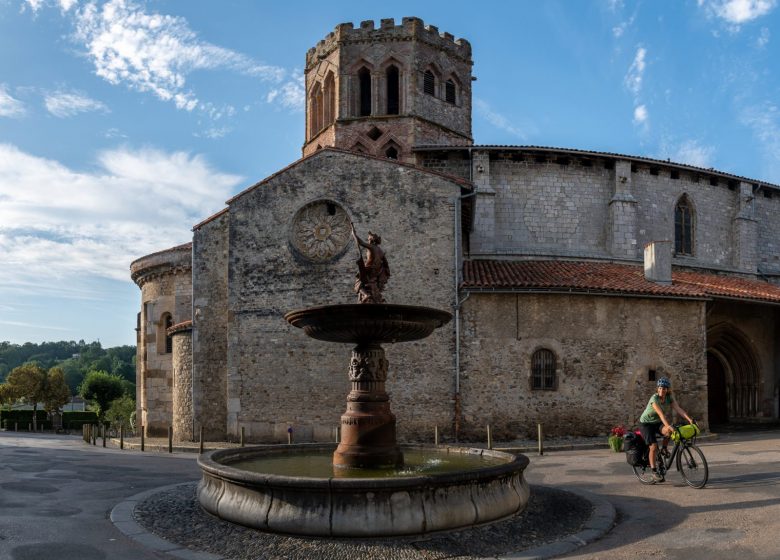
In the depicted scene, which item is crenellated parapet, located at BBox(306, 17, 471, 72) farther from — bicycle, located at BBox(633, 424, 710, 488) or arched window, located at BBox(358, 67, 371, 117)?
bicycle, located at BBox(633, 424, 710, 488)

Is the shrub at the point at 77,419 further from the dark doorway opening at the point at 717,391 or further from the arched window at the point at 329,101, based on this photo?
the dark doorway opening at the point at 717,391

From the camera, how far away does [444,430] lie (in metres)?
19.6

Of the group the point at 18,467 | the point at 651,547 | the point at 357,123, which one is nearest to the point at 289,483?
the point at 651,547

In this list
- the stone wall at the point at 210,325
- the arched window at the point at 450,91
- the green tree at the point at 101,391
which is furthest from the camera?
the green tree at the point at 101,391

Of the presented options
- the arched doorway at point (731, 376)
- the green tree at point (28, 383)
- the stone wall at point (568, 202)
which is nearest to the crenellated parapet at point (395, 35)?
the stone wall at point (568, 202)

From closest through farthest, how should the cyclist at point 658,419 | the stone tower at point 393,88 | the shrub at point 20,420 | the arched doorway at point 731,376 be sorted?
the cyclist at point 658,419 → the arched doorway at point 731,376 → the stone tower at point 393,88 → the shrub at point 20,420

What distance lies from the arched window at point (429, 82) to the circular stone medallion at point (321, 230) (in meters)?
11.8

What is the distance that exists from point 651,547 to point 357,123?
25.4m

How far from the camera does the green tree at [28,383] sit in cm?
5281

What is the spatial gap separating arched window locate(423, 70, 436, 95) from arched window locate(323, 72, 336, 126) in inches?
169

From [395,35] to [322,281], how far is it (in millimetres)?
14859

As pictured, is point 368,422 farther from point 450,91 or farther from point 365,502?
point 450,91

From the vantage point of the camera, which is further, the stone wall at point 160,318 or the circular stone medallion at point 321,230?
the stone wall at point 160,318

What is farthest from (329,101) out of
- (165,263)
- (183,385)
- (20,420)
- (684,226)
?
(20,420)
